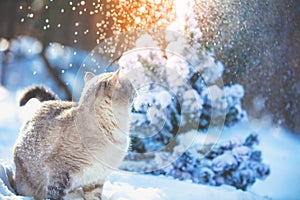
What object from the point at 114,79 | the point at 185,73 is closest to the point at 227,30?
the point at 185,73

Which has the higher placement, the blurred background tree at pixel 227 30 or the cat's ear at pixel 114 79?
the blurred background tree at pixel 227 30

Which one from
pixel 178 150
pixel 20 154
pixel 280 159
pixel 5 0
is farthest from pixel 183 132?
pixel 5 0

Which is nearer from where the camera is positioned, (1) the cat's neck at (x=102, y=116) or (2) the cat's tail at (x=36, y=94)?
(1) the cat's neck at (x=102, y=116)

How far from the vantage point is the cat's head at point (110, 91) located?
3.45 ft

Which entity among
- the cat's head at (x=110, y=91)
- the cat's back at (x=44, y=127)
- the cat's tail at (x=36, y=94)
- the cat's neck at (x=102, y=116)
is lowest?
the cat's back at (x=44, y=127)

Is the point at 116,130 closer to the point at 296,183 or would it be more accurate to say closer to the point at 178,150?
the point at 178,150

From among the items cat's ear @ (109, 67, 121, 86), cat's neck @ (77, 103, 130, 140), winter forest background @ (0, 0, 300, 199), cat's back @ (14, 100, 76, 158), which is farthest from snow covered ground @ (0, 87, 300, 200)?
cat's ear @ (109, 67, 121, 86)

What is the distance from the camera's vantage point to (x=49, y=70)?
1367mm

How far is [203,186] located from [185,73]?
0.43m

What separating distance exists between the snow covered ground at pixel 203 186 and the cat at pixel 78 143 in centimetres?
8

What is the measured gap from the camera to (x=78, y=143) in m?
1.02

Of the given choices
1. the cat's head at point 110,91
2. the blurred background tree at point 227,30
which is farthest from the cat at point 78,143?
the blurred background tree at point 227,30

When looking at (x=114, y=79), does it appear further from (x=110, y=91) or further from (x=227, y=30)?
(x=227, y=30)

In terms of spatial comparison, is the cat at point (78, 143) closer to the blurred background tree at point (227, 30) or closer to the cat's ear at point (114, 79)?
the cat's ear at point (114, 79)
